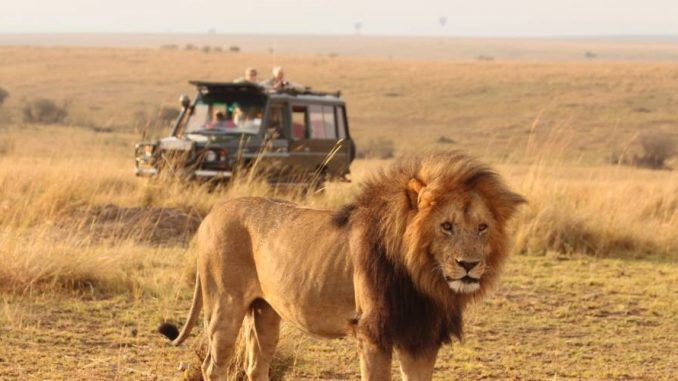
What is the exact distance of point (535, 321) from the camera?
9.02 m

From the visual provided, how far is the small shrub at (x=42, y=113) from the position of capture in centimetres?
4047

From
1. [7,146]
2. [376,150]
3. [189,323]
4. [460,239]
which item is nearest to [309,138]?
[189,323]

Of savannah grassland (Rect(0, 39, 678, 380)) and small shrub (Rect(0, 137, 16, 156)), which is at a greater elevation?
savannah grassland (Rect(0, 39, 678, 380))

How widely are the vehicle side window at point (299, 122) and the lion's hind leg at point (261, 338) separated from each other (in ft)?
32.7

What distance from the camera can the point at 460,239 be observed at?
16.0 ft

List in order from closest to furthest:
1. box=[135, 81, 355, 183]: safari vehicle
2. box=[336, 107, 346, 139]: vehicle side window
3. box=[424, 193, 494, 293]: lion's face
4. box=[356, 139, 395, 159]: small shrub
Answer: box=[424, 193, 494, 293]: lion's face, box=[135, 81, 355, 183]: safari vehicle, box=[336, 107, 346, 139]: vehicle side window, box=[356, 139, 395, 159]: small shrub

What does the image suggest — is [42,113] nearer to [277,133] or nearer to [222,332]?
[277,133]

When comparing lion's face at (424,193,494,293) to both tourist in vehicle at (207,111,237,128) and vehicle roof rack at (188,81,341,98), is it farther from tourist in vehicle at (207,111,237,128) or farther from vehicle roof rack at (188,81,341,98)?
tourist in vehicle at (207,111,237,128)

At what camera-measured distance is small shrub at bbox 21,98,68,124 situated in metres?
40.5

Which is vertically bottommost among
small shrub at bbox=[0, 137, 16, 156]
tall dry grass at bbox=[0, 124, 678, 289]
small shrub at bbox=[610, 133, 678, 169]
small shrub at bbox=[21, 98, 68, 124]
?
small shrub at bbox=[21, 98, 68, 124]

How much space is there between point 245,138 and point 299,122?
42.4 inches

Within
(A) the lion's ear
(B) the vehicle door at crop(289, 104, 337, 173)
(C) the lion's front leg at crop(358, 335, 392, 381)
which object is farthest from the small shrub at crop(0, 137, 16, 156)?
(A) the lion's ear

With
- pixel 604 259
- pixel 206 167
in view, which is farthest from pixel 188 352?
pixel 206 167

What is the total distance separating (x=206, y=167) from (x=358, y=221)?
9.90 metres
